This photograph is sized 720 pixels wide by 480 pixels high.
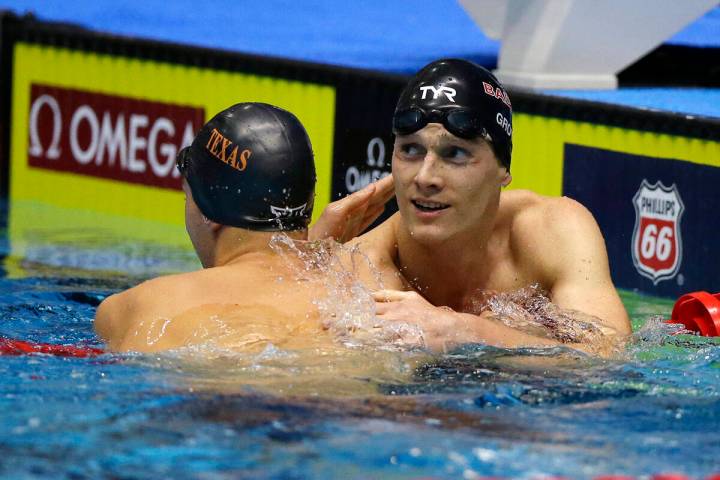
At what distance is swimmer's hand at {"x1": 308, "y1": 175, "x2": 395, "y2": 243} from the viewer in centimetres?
455

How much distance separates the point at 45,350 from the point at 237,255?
0.60 metres

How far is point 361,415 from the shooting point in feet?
10.7

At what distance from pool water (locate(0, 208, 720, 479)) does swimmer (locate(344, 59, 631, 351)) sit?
0.64 ft

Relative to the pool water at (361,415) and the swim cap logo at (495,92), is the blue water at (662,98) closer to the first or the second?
the swim cap logo at (495,92)

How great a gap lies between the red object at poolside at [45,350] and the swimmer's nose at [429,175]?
3.37 ft

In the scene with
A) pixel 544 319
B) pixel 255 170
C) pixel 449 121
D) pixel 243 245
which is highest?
pixel 449 121

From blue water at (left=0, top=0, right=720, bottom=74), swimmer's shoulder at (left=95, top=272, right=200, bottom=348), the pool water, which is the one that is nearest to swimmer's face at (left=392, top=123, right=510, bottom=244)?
the pool water

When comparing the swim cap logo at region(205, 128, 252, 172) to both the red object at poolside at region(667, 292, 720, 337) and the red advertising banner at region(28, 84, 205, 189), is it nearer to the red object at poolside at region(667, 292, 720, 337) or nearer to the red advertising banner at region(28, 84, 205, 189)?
the red object at poolside at region(667, 292, 720, 337)

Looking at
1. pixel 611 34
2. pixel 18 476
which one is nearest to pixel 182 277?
pixel 18 476

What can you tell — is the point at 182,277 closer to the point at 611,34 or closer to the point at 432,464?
the point at 432,464

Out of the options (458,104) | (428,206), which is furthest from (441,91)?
(428,206)

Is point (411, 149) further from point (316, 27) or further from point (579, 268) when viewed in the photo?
point (316, 27)

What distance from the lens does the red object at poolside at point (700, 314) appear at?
463cm

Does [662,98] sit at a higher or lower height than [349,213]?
higher
